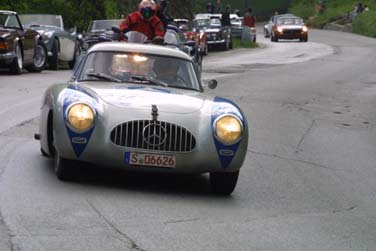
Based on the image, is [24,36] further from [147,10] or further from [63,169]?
[63,169]

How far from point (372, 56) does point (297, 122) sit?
79.5ft

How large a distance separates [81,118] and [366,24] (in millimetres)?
61741

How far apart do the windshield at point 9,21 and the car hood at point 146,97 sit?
552 inches

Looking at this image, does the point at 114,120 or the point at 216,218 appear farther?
the point at 114,120

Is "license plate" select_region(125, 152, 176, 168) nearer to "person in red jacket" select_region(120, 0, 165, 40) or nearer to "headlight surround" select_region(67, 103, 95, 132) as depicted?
"headlight surround" select_region(67, 103, 95, 132)

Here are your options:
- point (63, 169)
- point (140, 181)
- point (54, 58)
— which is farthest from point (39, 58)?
point (63, 169)

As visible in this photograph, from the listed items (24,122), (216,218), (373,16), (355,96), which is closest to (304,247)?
(216,218)

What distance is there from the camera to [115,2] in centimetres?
4150

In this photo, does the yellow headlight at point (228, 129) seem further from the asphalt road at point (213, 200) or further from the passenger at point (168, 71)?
the passenger at point (168, 71)

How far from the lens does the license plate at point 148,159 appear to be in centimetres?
865

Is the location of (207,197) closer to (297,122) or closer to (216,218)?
(216,218)

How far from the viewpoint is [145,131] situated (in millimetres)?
8672

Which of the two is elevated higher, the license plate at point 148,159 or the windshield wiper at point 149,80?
the windshield wiper at point 149,80

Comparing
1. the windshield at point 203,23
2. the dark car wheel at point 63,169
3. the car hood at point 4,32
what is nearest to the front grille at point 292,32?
the windshield at point 203,23
